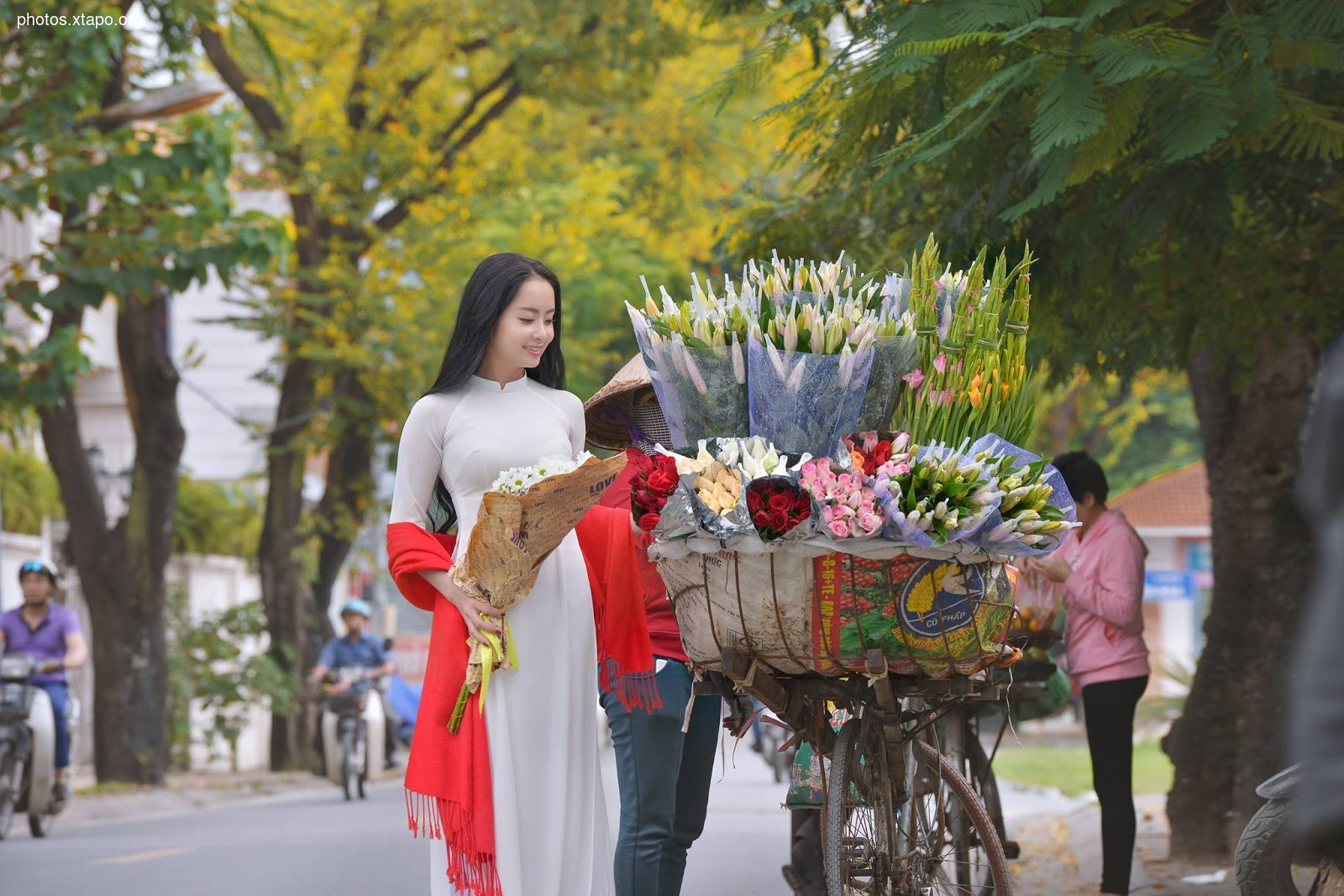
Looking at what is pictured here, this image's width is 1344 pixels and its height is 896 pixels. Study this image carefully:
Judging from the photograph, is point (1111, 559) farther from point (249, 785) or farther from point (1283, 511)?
point (249, 785)

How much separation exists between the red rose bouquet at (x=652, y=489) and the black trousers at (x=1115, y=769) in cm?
345

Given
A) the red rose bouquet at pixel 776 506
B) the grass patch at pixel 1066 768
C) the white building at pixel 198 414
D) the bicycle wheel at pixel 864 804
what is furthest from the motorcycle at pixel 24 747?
the red rose bouquet at pixel 776 506

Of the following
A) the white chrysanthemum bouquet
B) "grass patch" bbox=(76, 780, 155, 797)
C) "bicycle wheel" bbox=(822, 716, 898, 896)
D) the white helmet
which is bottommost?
"grass patch" bbox=(76, 780, 155, 797)

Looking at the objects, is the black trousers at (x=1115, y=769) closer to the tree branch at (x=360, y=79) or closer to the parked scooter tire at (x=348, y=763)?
the parked scooter tire at (x=348, y=763)

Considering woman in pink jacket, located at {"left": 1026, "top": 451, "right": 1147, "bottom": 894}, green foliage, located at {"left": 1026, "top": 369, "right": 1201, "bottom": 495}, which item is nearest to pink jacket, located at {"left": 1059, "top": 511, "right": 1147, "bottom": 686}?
woman in pink jacket, located at {"left": 1026, "top": 451, "right": 1147, "bottom": 894}

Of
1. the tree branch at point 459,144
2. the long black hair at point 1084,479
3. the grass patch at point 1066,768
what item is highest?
the tree branch at point 459,144

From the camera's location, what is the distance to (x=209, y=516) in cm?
2498

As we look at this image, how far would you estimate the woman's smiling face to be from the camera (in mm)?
4879

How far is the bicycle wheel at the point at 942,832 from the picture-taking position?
541 cm

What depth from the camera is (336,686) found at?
60.7 ft

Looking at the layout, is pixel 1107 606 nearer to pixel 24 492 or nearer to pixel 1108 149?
pixel 1108 149

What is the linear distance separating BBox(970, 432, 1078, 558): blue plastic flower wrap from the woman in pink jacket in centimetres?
294

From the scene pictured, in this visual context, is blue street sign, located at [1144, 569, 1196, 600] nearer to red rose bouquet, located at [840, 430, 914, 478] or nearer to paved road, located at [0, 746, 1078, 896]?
paved road, located at [0, 746, 1078, 896]

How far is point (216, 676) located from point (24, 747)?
8.65m
